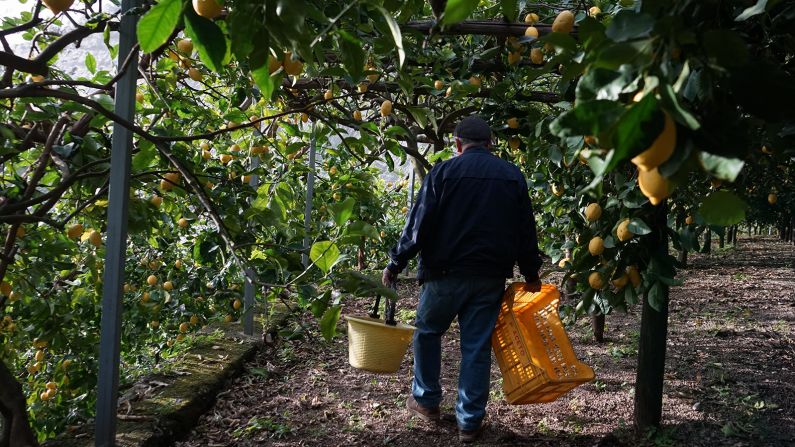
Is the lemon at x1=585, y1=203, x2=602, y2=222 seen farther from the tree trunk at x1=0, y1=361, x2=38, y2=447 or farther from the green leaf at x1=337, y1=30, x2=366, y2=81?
the tree trunk at x1=0, y1=361, x2=38, y2=447

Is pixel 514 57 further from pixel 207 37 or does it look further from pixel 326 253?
pixel 207 37

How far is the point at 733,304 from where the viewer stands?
6.93m

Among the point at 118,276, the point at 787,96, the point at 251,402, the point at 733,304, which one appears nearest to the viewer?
the point at 787,96

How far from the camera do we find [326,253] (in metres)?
1.45

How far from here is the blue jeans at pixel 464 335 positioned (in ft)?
9.99

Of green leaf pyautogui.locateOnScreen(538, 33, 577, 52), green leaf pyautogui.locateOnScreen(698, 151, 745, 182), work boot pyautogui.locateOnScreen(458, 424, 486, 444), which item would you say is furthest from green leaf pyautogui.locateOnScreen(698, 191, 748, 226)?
work boot pyautogui.locateOnScreen(458, 424, 486, 444)

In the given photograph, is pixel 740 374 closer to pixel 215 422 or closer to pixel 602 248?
pixel 602 248

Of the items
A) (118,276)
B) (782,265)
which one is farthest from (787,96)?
(782,265)

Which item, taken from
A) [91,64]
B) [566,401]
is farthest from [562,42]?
[566,401]

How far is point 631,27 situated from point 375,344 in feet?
8.32

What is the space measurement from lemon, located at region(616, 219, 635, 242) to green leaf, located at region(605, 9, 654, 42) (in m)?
1.82

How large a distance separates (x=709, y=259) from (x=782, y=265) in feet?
4.09

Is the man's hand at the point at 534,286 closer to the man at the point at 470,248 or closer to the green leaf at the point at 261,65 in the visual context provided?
the man at the point at 470,248

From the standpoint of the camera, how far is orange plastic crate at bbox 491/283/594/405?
2.93m
